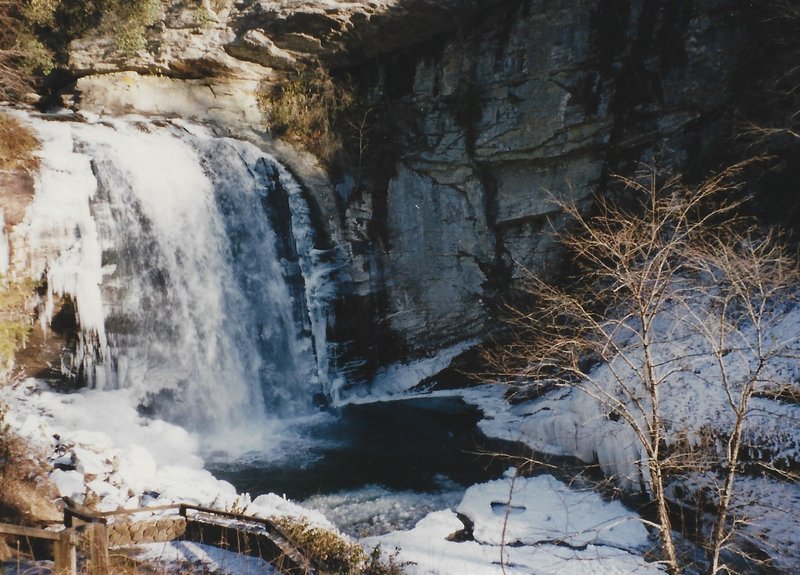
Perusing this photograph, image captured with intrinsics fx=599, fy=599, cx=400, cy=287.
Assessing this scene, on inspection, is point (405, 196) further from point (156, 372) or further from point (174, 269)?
point (156, 372)

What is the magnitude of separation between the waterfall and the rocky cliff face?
1.07 meters

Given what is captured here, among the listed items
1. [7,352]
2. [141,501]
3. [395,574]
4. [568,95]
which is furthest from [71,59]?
[395,574]

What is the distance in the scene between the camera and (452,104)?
14023 mm

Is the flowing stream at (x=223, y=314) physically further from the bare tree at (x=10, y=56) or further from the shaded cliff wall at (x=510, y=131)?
the shaded cliff wall at (x=510, y=131)

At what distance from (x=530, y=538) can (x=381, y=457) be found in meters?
3.26

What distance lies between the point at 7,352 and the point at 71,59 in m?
6.55

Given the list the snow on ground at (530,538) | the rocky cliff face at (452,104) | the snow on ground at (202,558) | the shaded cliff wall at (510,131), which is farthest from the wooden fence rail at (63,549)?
the shaded cliff wall at (510,131)

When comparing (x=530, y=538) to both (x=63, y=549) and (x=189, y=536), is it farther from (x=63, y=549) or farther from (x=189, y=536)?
(x=63, y=549)

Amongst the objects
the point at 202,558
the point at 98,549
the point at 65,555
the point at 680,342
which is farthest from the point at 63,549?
the point at 680,342

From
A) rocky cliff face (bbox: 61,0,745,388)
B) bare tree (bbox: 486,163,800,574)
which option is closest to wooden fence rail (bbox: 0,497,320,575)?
bare tree (bbox: 486,163,800,574)

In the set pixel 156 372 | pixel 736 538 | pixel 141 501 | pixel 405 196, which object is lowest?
pixel 736 538

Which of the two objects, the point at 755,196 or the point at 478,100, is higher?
the point at 478,100

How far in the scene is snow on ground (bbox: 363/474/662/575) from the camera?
688 cm

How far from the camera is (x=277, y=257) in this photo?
42.0 ft
